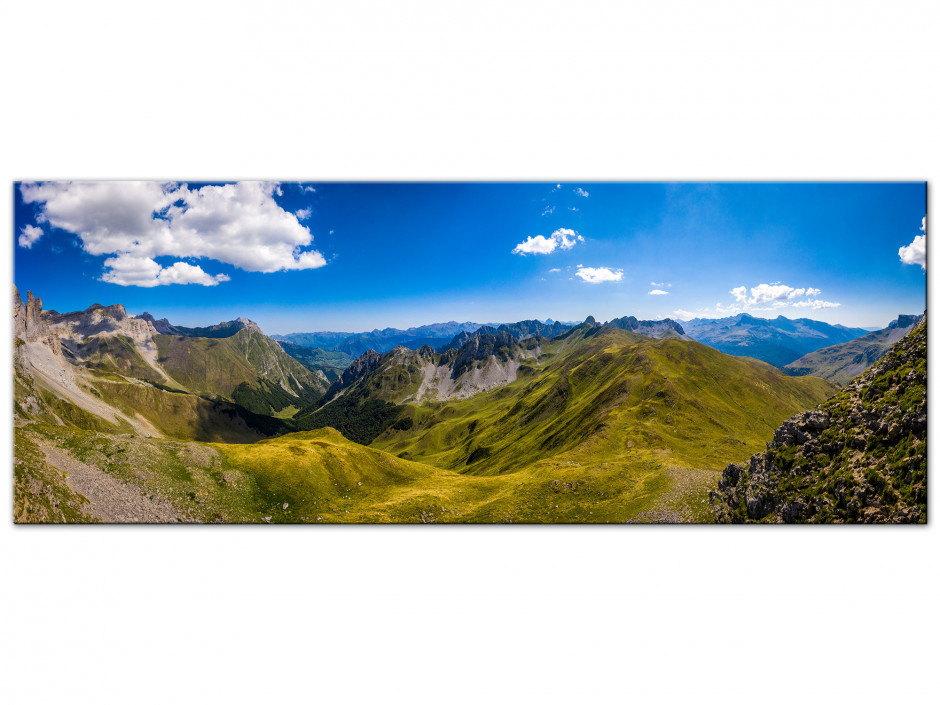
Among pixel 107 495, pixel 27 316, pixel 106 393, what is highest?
pixel 27 316

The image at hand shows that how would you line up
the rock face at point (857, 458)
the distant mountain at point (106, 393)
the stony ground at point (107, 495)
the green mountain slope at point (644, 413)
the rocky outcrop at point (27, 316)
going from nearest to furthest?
the rock face at point (857, 458)
the stony ground at point (107, 495)
the rocky outcrop at point (27, 316)
the distant mountain at point (106, 393)
the green mountain slope at point (644, 413)

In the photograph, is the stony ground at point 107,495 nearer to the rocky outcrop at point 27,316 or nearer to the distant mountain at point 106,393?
the distant mountain at point 106,393

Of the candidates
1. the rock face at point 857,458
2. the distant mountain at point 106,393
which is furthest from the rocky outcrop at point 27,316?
the rock face at point 857,458

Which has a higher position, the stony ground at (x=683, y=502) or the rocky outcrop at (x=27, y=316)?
the rocky outcrop at (x=27, y=316)

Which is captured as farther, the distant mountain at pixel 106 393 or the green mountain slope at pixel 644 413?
the green mountain slope at pixel 644 413

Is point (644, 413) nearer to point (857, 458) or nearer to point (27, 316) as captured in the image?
point (857, 458)

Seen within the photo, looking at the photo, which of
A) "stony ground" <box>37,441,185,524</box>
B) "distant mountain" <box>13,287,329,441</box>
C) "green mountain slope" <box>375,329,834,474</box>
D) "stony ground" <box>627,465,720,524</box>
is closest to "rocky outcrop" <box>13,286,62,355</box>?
"distant mountain" <box>13,287,329,441</box>

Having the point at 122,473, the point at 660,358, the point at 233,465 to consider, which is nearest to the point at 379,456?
the point at 233,465

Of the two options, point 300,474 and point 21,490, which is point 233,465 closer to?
point 300,474

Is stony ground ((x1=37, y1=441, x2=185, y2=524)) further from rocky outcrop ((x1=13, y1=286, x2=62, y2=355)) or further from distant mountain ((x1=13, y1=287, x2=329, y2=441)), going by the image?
rocky outcrop ((x1=13, y1=286, x2=62, y2=355))

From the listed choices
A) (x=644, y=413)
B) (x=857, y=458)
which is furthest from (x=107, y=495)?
(x=644, y=413)
